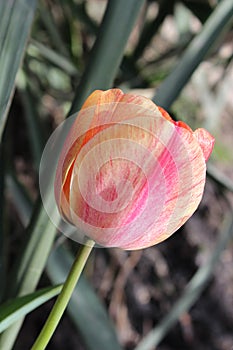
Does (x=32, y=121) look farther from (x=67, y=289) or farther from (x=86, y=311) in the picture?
(x=67, y=289)

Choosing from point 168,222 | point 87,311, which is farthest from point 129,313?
point 168,222

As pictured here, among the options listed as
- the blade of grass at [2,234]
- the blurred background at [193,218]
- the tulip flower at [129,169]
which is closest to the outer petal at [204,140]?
the tulip flower at [129,169]

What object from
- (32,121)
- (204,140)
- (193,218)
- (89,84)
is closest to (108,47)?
(89,84)

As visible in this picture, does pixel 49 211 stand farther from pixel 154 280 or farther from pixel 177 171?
pixel 154 280

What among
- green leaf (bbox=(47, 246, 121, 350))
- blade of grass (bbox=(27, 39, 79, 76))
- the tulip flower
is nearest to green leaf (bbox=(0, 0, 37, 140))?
the tulip flower

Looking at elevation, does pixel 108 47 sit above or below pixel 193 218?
above

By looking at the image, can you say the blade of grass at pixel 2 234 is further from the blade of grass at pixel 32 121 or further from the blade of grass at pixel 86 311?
the blade of grass at pixel 32 121

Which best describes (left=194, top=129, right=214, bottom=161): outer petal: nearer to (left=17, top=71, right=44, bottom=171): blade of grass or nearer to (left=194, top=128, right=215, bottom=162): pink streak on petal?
(left=194, top=128, right=215, bottom=162): pink streak on petal
